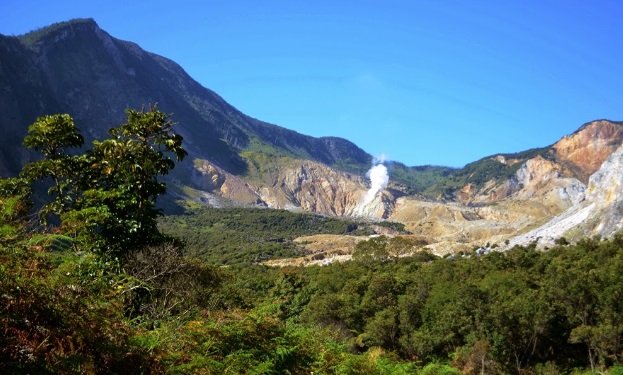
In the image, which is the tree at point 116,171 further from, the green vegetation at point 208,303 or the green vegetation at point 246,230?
the green vegetation at point 246,230

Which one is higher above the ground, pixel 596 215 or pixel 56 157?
pixel 596 215

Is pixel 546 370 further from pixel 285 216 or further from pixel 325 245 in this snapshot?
pixel 285 216

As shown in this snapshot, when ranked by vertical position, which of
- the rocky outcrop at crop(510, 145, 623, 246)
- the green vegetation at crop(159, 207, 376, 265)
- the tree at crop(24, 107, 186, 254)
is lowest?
the green vegetation at crop(159, 207, 376, 265)

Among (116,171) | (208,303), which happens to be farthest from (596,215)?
(116,171)

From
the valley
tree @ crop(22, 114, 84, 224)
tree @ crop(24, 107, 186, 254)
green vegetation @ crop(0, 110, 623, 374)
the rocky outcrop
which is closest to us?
green vegetation @ crop(0, 110, 623, 374)

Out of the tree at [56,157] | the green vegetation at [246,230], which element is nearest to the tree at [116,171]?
the tree at [56,157]

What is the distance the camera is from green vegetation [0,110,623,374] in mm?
5344

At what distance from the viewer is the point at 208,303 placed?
1745 cm

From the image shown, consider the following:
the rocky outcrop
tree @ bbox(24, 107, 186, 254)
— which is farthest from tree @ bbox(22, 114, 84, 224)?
the rocky outcrop

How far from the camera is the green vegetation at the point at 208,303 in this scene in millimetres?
5344

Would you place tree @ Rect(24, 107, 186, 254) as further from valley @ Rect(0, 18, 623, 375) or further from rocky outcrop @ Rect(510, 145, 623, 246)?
rocky outcrop @ Rect(510, 145, 623, 246)

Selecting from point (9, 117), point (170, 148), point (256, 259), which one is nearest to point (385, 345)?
Result: point (170, 148)

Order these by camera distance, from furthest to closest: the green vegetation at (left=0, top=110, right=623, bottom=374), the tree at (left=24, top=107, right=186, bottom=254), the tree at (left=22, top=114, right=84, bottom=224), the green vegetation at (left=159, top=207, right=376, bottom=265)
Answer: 1. the green vegetation at (left=159, top=207, right=376, bottom=265)
2. the tree at (left=22, top=114, right=84, bottom=224)
3. the tree at (left=24, top=107, right=186, bottom=254)
4. the green vegetation at (left=0, top=110, right=623, bottom=374)

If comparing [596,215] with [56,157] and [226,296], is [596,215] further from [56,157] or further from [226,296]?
[56,157]
